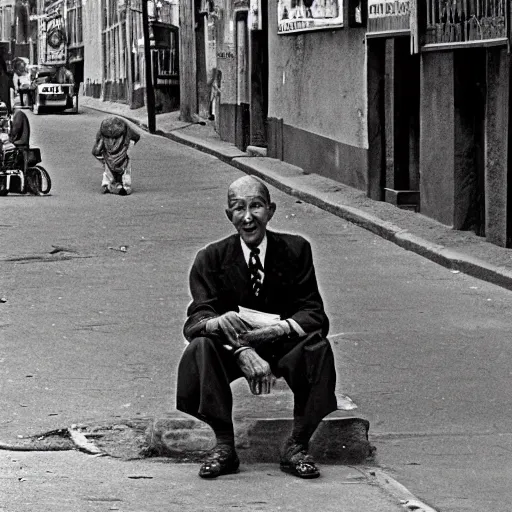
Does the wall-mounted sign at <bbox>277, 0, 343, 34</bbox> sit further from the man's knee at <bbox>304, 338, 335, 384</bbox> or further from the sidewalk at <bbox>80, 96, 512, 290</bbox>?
the man's knee at <bbox>304, 338, 335, 384</bbox>

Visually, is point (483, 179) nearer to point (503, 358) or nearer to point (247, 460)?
point (503, 358)

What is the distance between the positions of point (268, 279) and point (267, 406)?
98 centimetres

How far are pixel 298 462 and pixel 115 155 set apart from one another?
16520 millimetres

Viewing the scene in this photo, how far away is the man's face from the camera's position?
21.9 ft

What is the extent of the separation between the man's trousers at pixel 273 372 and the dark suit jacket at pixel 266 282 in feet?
0.51

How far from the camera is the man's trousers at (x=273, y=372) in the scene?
6.48 metres

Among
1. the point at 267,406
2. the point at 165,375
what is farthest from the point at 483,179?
the point at 267,406

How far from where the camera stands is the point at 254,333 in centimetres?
653

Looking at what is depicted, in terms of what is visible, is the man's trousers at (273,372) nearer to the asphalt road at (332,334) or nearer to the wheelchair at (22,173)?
the asphalt road at (332,334)

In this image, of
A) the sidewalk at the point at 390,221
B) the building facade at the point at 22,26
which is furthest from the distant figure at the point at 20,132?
the building facade at the point at 22,26

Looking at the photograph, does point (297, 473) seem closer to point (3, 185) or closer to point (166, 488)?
point (166, 488)

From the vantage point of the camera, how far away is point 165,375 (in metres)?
9.05

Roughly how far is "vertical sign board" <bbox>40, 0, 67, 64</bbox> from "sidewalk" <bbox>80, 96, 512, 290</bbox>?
121ft

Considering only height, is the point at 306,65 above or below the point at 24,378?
above
